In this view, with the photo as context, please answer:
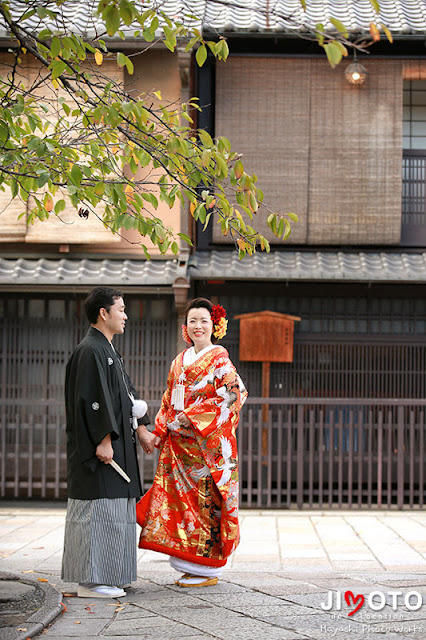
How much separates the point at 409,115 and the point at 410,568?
6.58 metres

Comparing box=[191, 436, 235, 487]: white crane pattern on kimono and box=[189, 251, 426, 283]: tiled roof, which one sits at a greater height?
box=[189, 251, 426, 283]: tiled roof

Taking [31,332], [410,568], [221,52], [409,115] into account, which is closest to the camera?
[221,52]

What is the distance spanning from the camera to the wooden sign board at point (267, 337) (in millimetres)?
9773

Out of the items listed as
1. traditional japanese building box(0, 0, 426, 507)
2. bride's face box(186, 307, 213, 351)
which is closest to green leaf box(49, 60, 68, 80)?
bride's face box(186, 307, 213, 351)

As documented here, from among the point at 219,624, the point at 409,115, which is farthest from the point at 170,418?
the point at 409,115

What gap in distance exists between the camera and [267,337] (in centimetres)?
976

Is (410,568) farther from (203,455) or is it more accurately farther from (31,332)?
(31,332)

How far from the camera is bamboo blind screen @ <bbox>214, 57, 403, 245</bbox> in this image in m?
10.1

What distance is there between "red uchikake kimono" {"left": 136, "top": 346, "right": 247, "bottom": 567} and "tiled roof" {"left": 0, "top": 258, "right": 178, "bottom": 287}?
11.4 ft

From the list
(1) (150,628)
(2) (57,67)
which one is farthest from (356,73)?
(1) (150,628)

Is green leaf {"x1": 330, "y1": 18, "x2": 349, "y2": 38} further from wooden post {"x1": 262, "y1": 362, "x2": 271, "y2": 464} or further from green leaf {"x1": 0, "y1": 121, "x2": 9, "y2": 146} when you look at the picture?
wooden post {"x1": 262, "y1": 362, "x2": 271, "y2": 464}

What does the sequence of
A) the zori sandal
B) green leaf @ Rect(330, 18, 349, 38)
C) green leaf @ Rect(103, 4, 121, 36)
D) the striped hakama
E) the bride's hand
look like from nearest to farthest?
green leaf @ Rect(330, 18, 349, 38), green leaf @ Rect(103, 4, 121, 36), the striped hakama, the zori sandal, the bride's hand

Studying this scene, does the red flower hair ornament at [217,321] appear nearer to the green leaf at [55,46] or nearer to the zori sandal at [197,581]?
the zori sandal at [197,581]

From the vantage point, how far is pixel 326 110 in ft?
33.5
